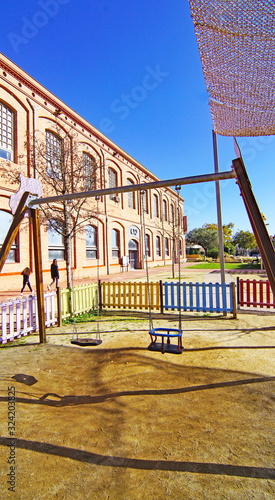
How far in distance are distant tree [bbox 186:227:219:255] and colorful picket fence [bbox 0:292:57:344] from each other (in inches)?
2261

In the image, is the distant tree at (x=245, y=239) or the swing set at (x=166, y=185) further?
the distant tree at (x=245, y=239)

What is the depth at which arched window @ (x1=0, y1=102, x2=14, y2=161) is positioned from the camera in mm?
14141

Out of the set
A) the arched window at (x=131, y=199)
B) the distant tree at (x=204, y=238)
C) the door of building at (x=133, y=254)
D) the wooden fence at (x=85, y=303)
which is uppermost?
the arched window at (x=131, y=199)

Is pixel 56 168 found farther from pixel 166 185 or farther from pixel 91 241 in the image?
pixel 166 185

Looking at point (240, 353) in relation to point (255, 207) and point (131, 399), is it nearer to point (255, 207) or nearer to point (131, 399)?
point (131, 399)

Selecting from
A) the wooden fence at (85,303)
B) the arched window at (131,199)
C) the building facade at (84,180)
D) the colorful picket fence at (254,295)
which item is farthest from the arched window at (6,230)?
the arched window at (131,199)

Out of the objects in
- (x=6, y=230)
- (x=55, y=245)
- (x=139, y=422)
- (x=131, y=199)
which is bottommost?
(x=139, y=422)

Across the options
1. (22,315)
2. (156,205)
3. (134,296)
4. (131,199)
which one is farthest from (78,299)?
(156,205)

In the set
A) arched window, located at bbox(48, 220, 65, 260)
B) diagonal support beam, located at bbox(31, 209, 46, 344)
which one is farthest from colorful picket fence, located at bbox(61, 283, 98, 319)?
arched window, located at bbox(48, 220, 65, 260)

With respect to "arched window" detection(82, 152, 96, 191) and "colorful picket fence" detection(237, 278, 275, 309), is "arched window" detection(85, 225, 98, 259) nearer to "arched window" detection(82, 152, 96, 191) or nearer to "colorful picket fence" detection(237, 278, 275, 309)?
"arched window" detection(82, 152, 96, 191)

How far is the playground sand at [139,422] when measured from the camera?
2.21m

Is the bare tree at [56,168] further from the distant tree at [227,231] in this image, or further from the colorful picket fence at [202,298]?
the distant tree at [227,231]

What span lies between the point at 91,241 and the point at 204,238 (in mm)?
Answer: 46316

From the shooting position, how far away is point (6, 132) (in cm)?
1443
